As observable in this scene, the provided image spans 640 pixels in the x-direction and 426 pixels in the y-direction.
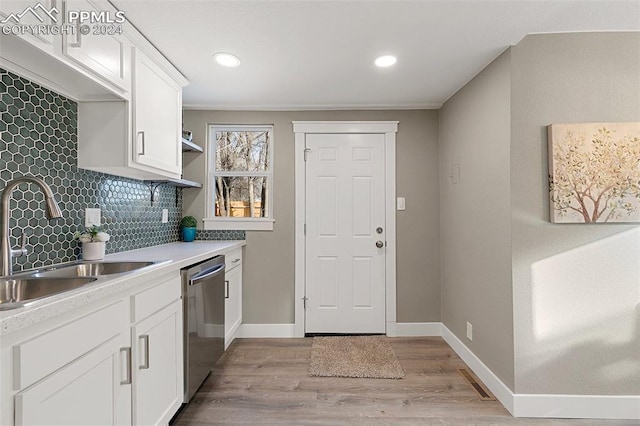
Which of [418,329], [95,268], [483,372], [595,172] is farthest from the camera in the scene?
[418,329]

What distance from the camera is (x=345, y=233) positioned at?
10.8ft

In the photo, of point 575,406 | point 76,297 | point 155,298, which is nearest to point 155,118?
point 155,298

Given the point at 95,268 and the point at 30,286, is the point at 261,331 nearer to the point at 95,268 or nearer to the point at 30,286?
the point at 95,268

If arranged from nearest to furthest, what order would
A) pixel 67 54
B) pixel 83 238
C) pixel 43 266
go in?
pixel 67 54
pixel 43 266
pixel 83 238

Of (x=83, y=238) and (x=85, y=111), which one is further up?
(x=85, y=111)

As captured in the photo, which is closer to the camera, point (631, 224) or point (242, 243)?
point (631, 224)

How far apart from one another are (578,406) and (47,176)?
3.30 m

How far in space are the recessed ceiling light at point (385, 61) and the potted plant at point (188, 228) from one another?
2.22 m

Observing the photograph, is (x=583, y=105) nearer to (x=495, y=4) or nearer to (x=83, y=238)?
(x=495, y=4)

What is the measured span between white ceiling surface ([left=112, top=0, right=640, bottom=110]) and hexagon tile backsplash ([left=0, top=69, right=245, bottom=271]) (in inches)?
25.7

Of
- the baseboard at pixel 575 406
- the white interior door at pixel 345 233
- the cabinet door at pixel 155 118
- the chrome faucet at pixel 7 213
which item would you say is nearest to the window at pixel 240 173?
the white interior door at pixel 345 233

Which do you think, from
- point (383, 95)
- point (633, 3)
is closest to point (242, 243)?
point (383, 95)

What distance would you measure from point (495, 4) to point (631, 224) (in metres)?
1.54

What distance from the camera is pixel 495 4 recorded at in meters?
1.67
